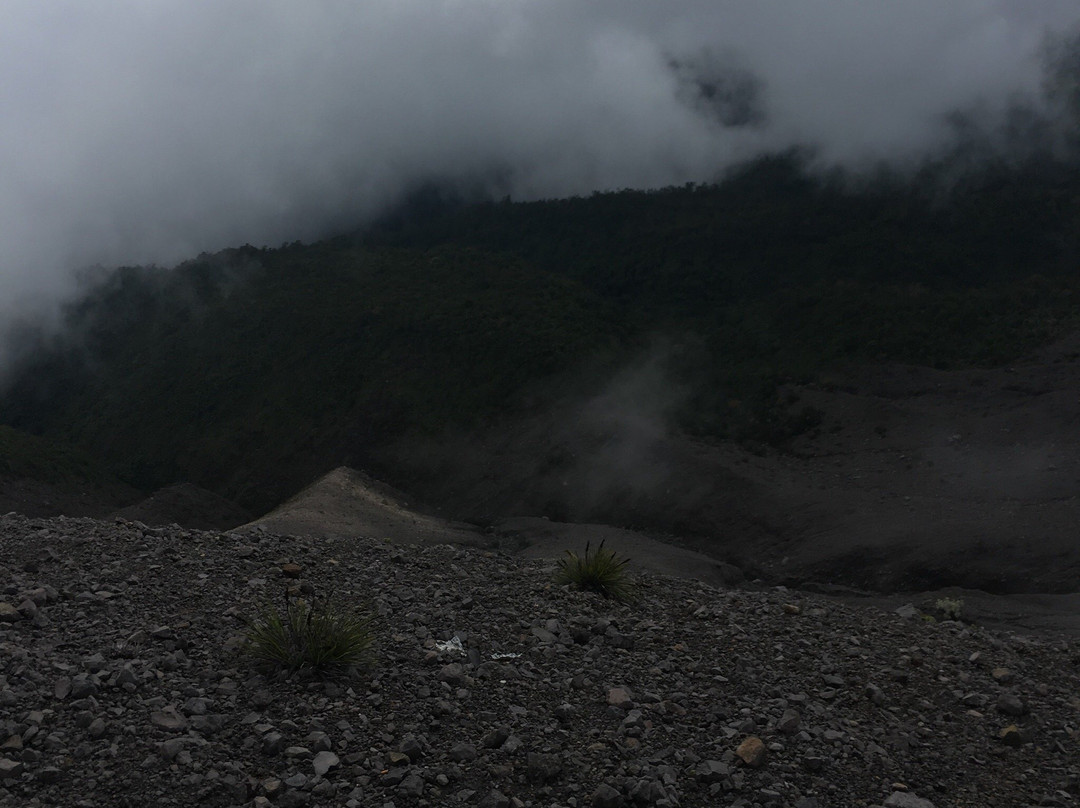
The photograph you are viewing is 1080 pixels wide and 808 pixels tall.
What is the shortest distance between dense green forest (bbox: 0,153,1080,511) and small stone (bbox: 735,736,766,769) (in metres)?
21.2

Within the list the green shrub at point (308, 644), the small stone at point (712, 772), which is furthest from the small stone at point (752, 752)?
the green shrub at point (308, 644)

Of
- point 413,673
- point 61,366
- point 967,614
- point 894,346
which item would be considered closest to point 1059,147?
point 894,346

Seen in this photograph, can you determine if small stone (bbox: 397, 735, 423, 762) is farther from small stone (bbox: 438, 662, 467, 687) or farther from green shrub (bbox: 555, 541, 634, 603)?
green shrub (bbox: 555, 541, 634, 603)

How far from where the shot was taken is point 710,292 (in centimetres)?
3784

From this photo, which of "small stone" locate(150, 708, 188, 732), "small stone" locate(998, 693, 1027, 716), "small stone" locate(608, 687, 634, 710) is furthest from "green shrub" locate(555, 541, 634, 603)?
"small stone" locate(150, 708, 188, 732)

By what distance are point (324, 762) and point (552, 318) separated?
31.1 meters

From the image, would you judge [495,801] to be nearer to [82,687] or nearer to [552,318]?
[82,687]

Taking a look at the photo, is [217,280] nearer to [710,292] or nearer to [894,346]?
[710,292]

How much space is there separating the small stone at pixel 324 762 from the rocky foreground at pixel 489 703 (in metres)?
0.02

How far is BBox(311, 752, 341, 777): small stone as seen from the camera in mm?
5121

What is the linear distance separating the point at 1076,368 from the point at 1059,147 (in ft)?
53.7

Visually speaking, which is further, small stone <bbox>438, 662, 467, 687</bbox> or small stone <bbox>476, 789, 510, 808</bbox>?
small stone <bbox>438, 662, 467, 687</bbox>

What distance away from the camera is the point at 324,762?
5.18m

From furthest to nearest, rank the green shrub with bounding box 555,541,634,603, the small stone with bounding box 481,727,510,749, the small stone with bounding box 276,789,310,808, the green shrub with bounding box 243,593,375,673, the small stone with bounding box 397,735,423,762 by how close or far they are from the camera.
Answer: the green shrub with bounding box 555,541,634,603 < the green shrub with bounding box 243,593,375,673 < the small stone with bounding box 481,727,510,749 < the small stone with bounding box 397,735,423,762 < the small stone with bounding box 276,789,310,808
